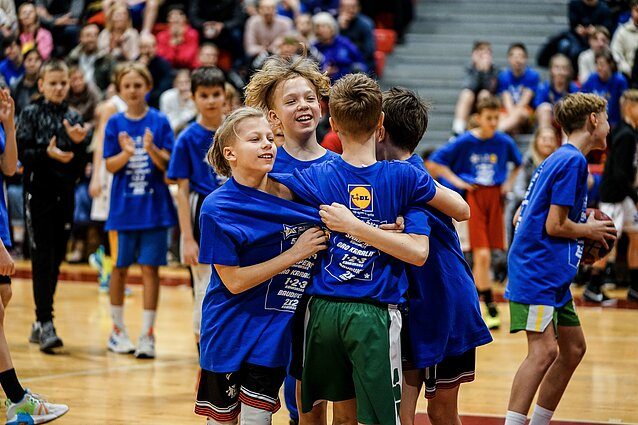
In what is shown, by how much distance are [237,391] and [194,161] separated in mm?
2404

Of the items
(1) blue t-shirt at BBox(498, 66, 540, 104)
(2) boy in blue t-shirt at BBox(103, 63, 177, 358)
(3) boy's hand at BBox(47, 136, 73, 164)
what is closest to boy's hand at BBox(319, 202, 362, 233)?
(2) boy in blue t-shirt at BBox(103, 63, 177, 358)

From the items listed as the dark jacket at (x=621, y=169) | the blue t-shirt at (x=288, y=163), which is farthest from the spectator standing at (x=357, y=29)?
the blue t-shirt at (x=288, y=163)

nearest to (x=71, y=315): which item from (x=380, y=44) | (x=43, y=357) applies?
(x=43, y=357)

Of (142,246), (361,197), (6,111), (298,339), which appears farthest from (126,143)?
(361,197)

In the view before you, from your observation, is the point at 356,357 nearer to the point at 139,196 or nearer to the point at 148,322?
the point at 148,322

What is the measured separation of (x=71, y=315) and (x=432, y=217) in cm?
502

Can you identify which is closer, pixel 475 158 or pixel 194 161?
pixel 194 161

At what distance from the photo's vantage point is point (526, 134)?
11.2m

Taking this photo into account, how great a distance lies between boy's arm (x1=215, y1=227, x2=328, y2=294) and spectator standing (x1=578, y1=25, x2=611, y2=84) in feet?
25.1

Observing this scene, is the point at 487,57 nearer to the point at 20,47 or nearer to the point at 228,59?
the point at 228,59

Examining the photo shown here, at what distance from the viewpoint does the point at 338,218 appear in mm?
3594

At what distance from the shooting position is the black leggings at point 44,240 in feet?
22.9

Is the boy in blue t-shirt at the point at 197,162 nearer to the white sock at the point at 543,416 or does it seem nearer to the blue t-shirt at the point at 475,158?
the white sock at the point at 543,416

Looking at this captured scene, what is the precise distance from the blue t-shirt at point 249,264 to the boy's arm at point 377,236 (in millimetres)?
98
